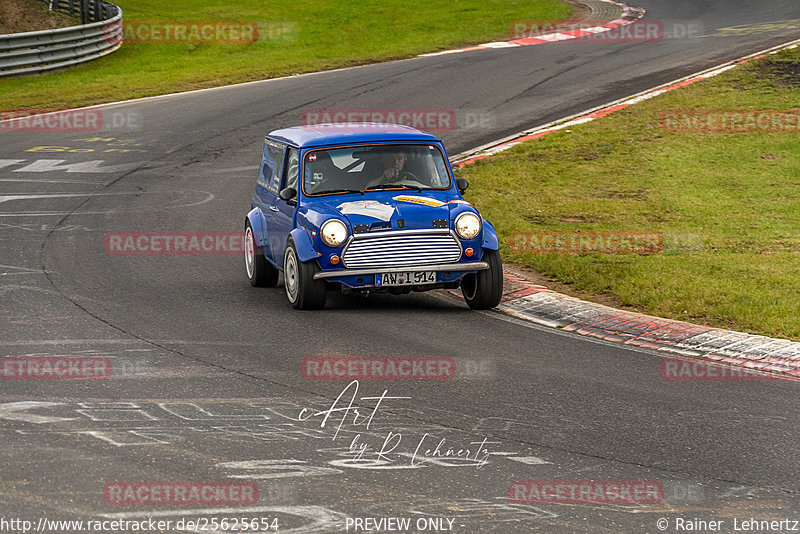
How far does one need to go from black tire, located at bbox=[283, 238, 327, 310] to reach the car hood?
615mm

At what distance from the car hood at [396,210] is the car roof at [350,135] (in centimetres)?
72

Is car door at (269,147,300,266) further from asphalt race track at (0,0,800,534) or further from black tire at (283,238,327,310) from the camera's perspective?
asphalt race track at (0,0,800,534)

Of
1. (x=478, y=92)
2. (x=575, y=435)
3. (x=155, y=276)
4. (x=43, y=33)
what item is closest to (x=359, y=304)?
(x=155, y=276)

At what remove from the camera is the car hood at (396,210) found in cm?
1005

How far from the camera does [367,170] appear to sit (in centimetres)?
1074

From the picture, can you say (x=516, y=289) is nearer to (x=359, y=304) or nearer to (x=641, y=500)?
(x=359, y=304)

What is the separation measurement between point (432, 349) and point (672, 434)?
2.48 meters

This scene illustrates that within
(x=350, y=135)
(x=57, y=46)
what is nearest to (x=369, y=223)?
(x=350, y=135)

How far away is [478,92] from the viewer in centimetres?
2423
